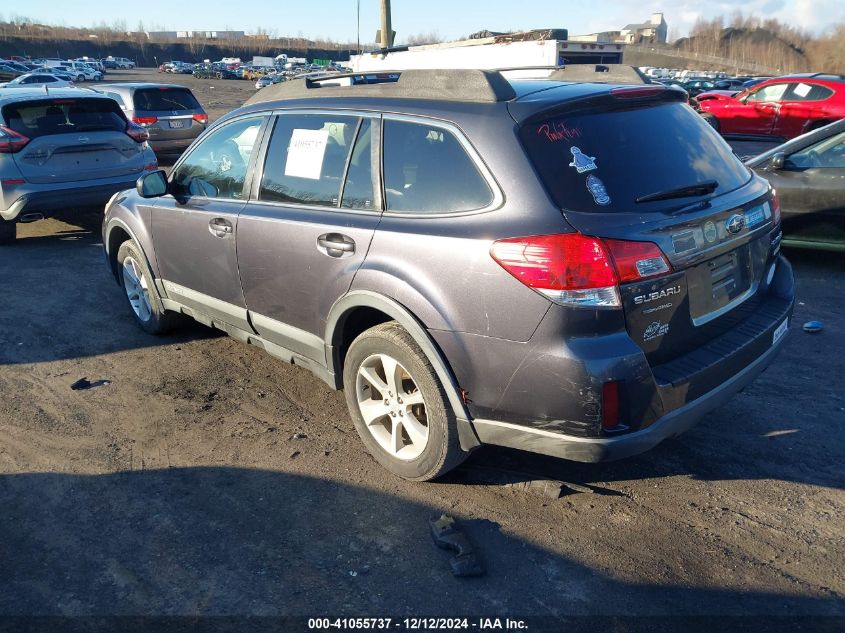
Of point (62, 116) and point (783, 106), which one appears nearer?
point (62, 116)

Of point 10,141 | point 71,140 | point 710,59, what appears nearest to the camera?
point 10,141

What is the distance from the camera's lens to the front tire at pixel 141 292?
5.34 metres

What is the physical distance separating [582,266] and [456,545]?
1.30m

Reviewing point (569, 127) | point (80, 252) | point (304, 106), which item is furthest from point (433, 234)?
point (80, 252)

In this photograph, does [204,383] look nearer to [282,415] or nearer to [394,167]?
[282,415]

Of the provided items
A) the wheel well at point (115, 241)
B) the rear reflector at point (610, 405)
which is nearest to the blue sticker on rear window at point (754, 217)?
the rear reflector at point (610, 405)

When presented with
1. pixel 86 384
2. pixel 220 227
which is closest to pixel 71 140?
pixel 86 384

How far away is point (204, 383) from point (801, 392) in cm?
387

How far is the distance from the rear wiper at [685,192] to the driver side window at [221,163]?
96.3 inches

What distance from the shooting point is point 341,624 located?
266 centimetres

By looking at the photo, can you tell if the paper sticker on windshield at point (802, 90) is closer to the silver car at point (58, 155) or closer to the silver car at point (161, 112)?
the silver car at point (161, 112)

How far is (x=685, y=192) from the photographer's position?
3133mm

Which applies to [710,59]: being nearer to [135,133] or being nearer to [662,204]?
[135,133]

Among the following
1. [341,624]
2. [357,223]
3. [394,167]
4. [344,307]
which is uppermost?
[394,167]
